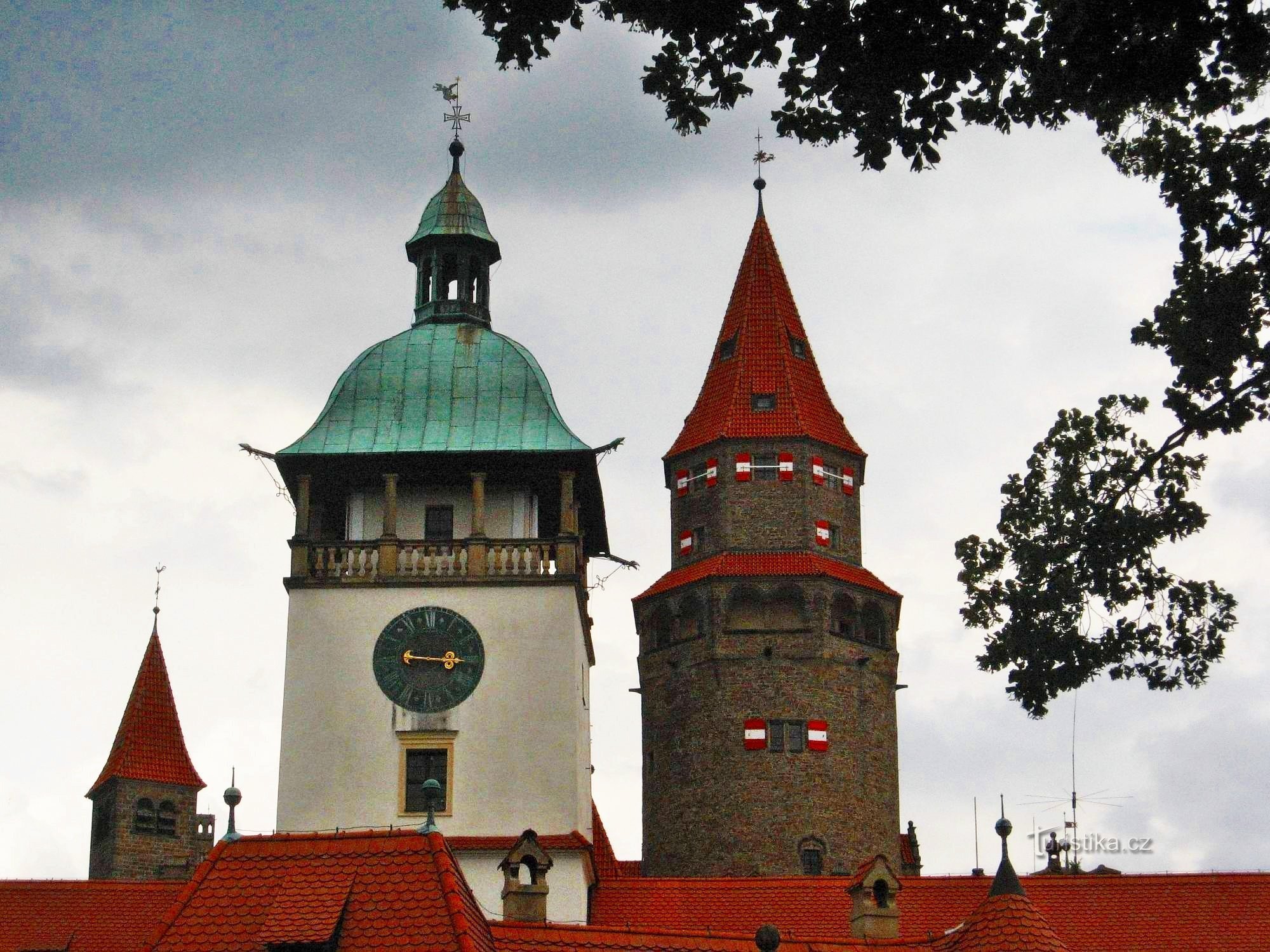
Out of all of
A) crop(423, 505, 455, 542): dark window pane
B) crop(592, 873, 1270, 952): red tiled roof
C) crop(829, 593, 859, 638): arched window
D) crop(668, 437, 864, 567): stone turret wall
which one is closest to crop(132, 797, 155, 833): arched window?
crop(668, 437, 864, 567): stone turret wall

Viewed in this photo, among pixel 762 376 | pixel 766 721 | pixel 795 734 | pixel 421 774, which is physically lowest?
pixel 421 774

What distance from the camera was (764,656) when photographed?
178 ft

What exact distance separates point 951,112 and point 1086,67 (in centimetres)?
83

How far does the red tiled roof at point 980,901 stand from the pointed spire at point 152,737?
2083cm

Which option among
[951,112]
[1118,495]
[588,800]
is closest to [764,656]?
[588,800]

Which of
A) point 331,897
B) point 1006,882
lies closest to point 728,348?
point 1006,882

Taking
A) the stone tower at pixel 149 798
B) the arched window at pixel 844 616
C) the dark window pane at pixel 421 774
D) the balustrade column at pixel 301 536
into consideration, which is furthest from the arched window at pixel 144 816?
the dark window pane at pixel 421 774

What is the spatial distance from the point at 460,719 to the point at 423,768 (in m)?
0.93

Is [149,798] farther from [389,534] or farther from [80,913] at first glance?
[389,534]

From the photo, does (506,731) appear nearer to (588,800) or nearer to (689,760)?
(588,800)

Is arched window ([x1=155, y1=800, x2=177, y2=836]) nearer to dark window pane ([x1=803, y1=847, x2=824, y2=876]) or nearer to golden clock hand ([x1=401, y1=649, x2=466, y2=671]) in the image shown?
dark window pane ([x1=803, y1=847, x2=824, y2=876])

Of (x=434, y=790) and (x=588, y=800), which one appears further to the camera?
(x=588, y=800)

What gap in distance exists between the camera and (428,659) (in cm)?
4012

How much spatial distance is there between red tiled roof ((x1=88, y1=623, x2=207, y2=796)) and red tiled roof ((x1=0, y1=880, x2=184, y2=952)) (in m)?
16.6
